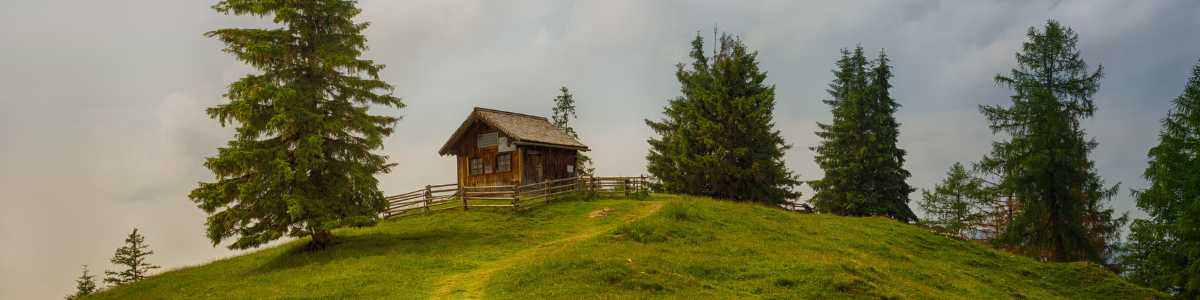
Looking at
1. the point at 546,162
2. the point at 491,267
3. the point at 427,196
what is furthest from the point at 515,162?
the point at 491,267

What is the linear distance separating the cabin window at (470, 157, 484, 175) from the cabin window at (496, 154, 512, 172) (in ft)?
4.04

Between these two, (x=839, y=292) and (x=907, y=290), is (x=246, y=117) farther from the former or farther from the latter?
(x=907, y=290)

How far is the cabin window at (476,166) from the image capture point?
129ft

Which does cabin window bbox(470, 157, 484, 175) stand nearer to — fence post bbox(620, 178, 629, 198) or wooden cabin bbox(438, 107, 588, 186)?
wooden cabin bbox(438, 107, 588, 186)

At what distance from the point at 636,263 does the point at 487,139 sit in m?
20.8

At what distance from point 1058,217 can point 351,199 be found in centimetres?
3400

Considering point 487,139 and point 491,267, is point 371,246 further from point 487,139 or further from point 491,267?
point 487,139

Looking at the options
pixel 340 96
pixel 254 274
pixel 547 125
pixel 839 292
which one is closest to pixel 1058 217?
pixel 839 292

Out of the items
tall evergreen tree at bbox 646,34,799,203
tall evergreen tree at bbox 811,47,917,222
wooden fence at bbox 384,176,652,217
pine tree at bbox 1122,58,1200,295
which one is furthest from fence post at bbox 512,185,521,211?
pine tree at bbox 1122,58,1200,295

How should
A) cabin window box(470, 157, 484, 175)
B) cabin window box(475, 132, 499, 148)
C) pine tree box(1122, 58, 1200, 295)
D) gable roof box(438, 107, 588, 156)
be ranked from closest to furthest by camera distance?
1. pine tree box(1122, 58, 1200, 295)
2. gable roof box(438, 107, 588, 156)
3. cabin window box(475, 132, 499, 148)
4. cabin window box(470, 157, 484, 175)

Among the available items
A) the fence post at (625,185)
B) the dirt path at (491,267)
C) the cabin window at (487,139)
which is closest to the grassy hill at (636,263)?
the dirt path at (491,267)

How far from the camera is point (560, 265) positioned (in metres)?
19.7

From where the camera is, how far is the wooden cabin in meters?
37.9

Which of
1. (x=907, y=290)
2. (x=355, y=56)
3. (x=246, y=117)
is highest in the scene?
(x=355, y=56)
